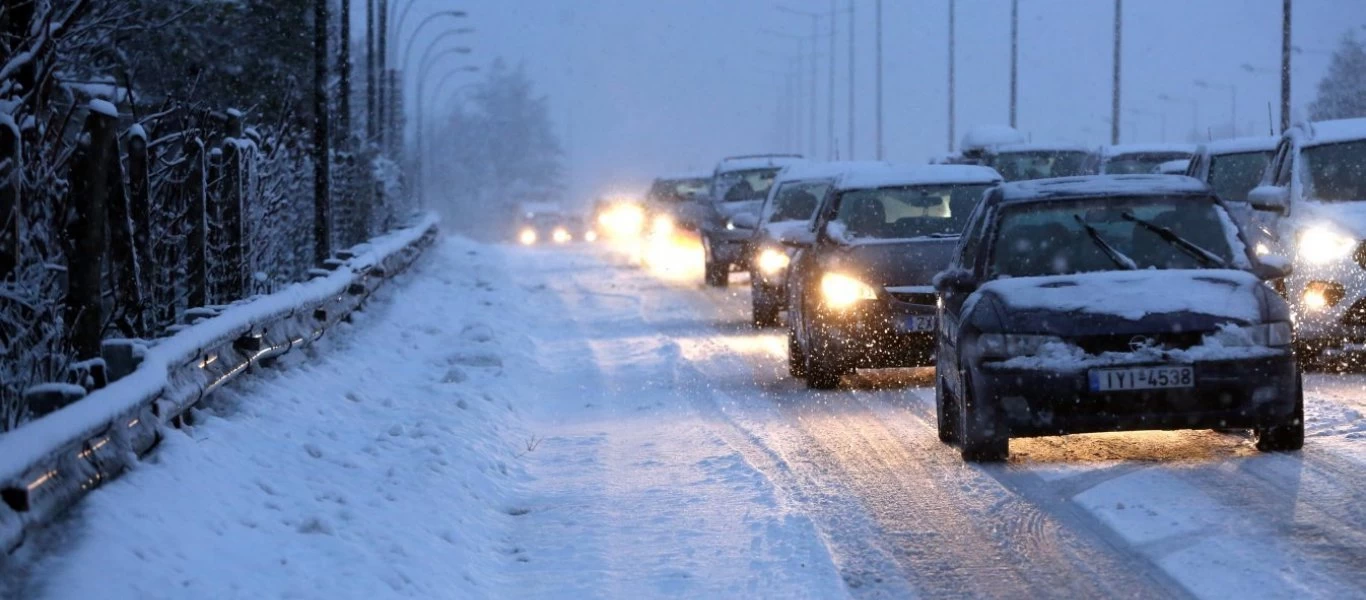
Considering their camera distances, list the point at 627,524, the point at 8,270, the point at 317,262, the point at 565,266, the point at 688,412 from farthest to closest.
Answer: the point at 565,266 → the point at 317,262 → the point at 688,412 → the point at 627,524 → the point at 8,270

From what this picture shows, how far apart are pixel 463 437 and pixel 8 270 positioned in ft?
12.7

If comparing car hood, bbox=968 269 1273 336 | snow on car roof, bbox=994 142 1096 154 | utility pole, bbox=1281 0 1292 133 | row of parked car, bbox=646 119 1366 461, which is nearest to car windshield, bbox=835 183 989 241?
row of parked car, bbox=646 119 1366 461

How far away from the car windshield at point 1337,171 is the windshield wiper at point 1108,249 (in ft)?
19.5

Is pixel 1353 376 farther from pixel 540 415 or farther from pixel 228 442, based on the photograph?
pixel 228 442

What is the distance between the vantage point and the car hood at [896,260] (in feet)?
48.2

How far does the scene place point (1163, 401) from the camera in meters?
9.95

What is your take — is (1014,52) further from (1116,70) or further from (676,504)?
(676,504)

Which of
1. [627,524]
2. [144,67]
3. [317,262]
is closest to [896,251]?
[627,524]

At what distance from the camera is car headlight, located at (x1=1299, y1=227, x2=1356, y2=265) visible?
602 inches

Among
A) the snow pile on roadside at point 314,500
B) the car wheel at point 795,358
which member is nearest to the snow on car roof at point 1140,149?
the car wheel at point 795,358

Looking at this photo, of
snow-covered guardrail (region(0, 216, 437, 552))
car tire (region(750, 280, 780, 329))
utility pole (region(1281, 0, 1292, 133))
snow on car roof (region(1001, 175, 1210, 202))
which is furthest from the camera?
utility pole (region(1281, 0, 1292, 133))

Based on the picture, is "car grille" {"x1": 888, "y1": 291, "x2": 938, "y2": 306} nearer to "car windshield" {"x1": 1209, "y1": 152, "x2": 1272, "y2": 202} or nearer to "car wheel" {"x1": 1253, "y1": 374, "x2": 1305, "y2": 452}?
"car wheel" {"x1": 1253, "y1": 374, "x2": 1305, "y2": 452}

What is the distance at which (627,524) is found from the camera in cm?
884

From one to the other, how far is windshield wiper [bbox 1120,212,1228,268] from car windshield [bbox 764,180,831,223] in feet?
41.4
